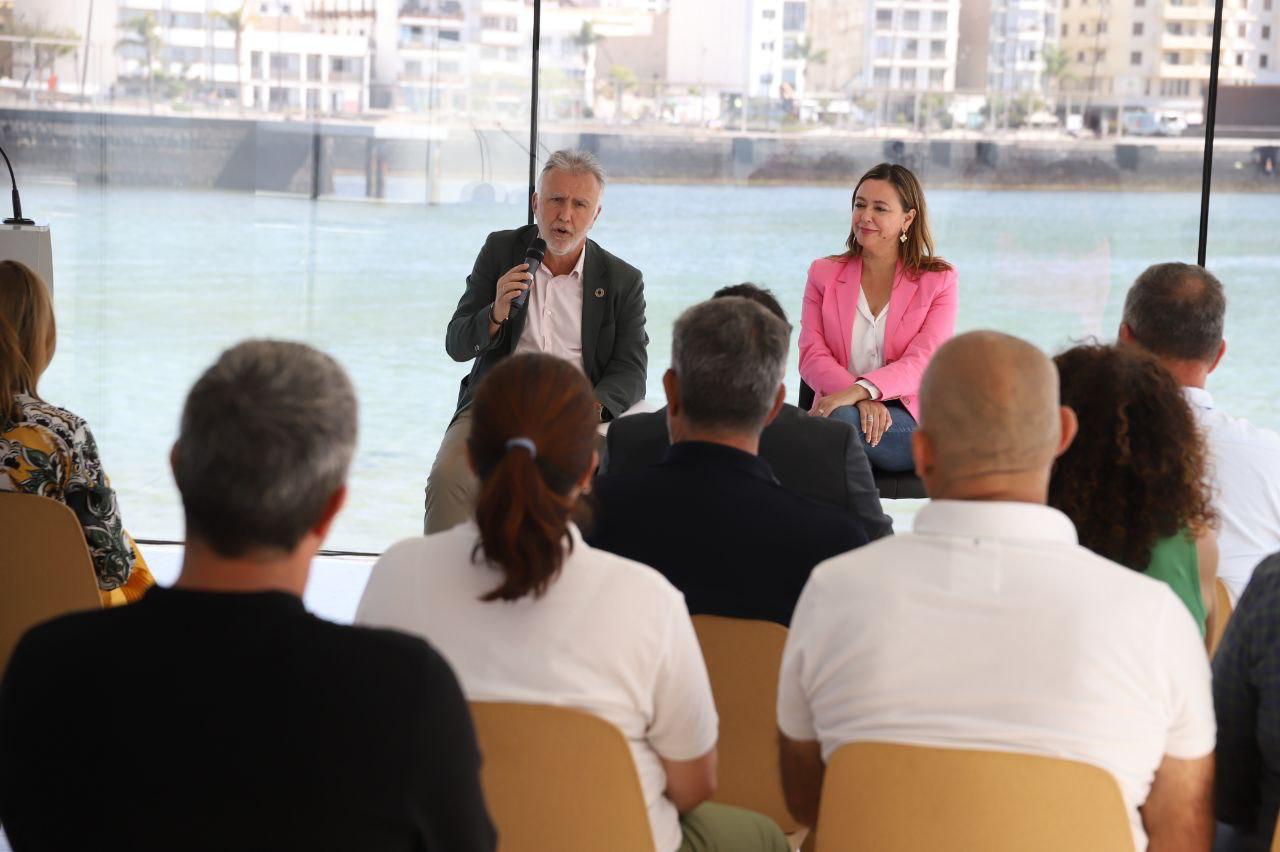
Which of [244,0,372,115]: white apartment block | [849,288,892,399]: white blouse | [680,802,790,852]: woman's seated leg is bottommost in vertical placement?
[680,802,790,852]: woman's seated leg

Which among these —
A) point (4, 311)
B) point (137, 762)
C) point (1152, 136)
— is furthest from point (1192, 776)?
point (1152, 136)

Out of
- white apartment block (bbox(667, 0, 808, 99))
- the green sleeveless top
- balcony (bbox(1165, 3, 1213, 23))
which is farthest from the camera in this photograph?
balcony (bbox(1165, 3, 1213, 23))

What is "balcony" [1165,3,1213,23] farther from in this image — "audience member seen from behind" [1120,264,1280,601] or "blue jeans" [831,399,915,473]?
"audience member seen from behind" [1120,264,1280,601]

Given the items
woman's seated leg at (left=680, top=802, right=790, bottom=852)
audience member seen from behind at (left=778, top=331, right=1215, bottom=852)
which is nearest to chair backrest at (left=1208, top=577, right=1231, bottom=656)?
audience member seen from behind at (left=778, top=331, right=1215, bottom=852)

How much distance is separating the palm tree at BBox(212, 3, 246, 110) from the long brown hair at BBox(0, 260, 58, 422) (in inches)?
108

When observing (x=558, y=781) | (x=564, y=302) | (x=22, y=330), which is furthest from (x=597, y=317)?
(x=558, y=781)

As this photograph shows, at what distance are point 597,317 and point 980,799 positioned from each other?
2.78m

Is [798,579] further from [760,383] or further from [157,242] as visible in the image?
[157,242]

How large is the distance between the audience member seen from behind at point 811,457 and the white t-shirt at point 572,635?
998 millimetres

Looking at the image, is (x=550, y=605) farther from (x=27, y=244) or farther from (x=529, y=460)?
(x=27, y=244)

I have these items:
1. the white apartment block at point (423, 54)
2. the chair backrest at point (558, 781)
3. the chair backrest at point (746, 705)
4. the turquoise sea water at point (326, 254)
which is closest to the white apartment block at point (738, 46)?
the turquoise sea water at point (326, 254)

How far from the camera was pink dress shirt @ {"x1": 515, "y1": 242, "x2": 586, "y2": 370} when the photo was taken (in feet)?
13.7

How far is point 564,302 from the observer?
13.8 feet

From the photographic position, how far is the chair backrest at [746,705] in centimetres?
204
